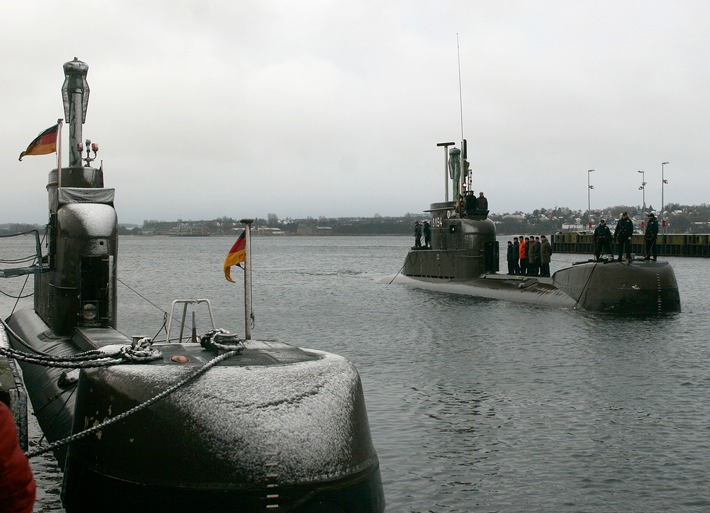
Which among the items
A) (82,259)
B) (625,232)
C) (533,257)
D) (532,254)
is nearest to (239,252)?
(82,259)

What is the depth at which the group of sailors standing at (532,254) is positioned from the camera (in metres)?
32.2

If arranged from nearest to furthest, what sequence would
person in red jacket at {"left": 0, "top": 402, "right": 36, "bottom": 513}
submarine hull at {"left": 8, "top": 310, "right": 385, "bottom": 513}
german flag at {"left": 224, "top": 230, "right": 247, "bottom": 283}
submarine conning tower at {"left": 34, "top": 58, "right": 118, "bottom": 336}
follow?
person in red jacket at {"left": 0, "top": 402, "right": 36, "bottom": 513}
submarine hull at {"left": 8, "top": 310, "right": 385, "bottom": 513}
german flag at {"left": 224, "top": 230, "right": 247, "bottom": 283}
submarine conning tower at {"left": 34, "top": 58, "right": 118, "bottom": 336}

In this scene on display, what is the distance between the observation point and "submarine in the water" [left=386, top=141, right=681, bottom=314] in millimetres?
25406

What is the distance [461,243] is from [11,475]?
29702 millimetres

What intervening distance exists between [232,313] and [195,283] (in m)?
21.6

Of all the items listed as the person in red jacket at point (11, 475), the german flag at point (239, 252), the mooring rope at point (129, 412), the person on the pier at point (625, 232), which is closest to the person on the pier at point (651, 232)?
the person on the pier at point (625, 232)

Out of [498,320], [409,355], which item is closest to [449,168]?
[498,320]

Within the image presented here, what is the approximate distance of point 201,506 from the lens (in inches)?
250

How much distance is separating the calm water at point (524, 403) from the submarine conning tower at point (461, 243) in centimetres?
290

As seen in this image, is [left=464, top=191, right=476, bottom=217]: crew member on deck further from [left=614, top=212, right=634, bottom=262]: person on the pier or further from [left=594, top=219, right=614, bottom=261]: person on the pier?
[left=614, top=212, right=634, bottom=262]: person on the pier

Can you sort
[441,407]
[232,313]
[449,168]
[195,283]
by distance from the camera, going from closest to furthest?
1. [441,407]
2. [232,313]
3. [449,168]
4. [195,283]

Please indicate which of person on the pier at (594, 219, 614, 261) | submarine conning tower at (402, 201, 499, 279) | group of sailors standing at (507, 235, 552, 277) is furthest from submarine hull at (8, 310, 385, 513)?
group of sailors standing at (507, 235, 552, 277)

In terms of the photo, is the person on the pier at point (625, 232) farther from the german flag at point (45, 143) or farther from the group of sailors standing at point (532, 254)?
the german flag at point (45, 143)

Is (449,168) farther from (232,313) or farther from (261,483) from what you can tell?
(261,483)
